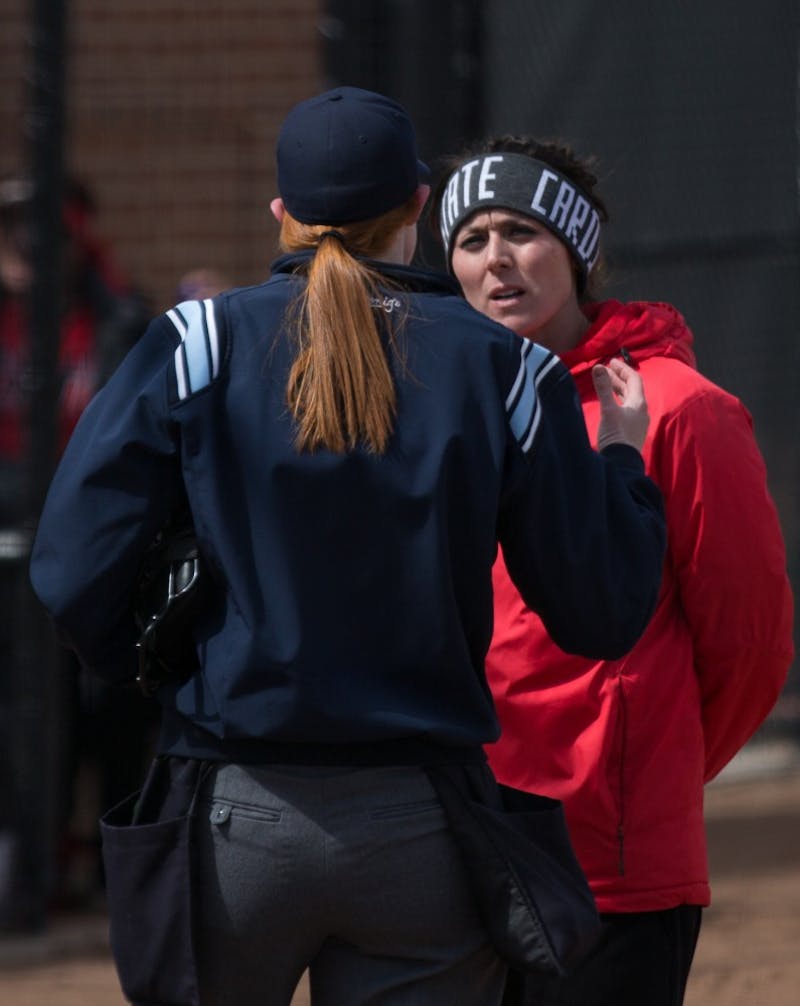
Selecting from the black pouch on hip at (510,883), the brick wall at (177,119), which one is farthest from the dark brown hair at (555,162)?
the brick wall at (177,119)

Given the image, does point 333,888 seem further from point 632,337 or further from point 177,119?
point 177,119

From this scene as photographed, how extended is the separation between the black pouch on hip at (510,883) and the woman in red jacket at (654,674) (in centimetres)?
52

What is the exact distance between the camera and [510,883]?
227cm

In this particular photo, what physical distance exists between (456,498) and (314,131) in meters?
0.50

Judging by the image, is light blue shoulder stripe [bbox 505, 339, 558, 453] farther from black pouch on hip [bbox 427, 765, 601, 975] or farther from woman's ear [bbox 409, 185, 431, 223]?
black pouch on hip [bbox 427, 765, 601, 975]

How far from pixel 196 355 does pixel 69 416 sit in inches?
Answer: 150

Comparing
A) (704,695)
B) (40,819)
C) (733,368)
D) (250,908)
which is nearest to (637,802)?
(704,695)

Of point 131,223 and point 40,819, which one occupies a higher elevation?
point 131,223

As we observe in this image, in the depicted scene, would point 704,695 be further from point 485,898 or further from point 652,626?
point 485,898

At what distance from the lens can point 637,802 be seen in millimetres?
2871

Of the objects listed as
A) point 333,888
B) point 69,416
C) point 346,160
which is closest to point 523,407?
point 346,160

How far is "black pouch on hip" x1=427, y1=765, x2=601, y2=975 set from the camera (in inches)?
89.5

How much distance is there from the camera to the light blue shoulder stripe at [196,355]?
227 cm

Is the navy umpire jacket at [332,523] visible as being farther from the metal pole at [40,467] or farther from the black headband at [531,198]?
the metal pole at [40,467]
